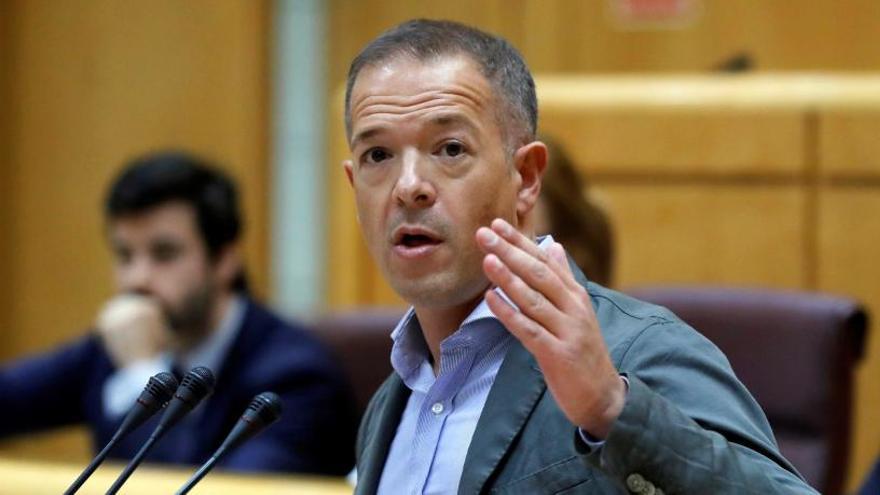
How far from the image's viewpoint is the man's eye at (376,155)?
156 cm

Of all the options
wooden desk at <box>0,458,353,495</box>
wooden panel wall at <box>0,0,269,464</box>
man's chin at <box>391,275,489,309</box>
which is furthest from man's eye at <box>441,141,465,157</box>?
wooden panel wall at <box>0,0,269,464</box>

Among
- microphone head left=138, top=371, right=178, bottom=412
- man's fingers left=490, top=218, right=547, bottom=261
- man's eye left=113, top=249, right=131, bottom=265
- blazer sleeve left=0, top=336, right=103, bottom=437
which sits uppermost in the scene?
man's fingers left=490, top=218, right=547, bottom=261

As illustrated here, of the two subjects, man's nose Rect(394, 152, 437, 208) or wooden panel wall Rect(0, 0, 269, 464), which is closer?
man's nose Rect(394, 152, 437, 208)

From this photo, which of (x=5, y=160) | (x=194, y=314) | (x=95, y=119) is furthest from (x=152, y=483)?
(x=5, y=160)

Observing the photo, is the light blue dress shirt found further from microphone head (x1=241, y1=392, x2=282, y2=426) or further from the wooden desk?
the wooden desk

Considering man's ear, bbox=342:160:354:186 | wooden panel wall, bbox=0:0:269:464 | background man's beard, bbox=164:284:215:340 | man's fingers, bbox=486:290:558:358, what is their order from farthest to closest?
wooden panel wall, bbox=0:0:269:464 → background man's beard, bbox=164:284:215:340 → man's ear, bbox=342:160:354:186 → man's fingers, bbox=486:290:558:358

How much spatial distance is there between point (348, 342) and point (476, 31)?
1737mm

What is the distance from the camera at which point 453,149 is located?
1.52m

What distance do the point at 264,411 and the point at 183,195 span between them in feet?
6.86

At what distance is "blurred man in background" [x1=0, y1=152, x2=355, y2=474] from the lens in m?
3.28

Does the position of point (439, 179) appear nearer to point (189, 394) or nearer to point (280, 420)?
point (189, 394)

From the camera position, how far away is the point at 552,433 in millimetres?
1421

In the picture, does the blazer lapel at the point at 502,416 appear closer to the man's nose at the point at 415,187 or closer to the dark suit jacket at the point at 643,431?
the dark suit jacket at the point at 643,431

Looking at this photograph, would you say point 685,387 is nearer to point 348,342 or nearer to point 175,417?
point 175,417
